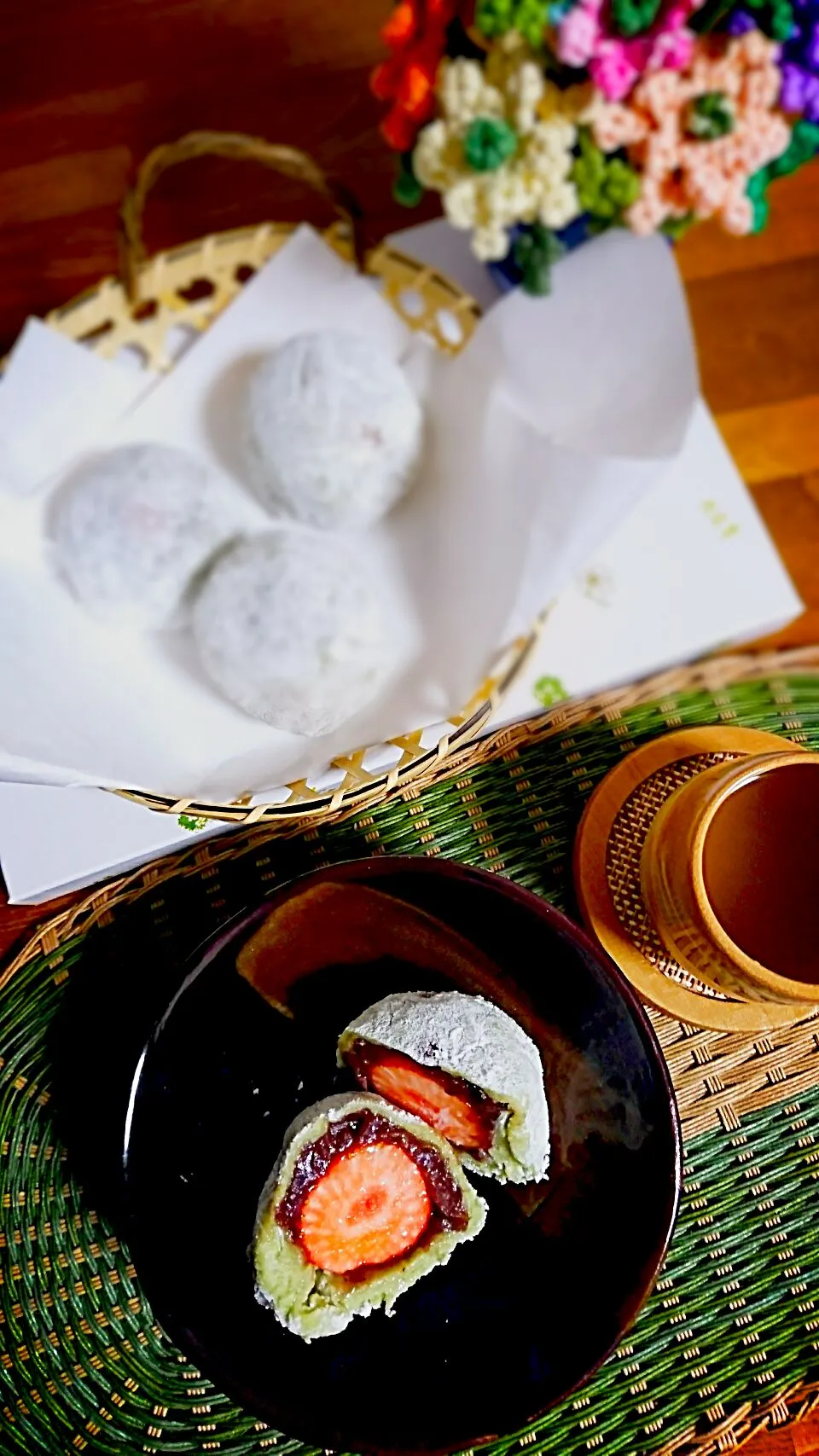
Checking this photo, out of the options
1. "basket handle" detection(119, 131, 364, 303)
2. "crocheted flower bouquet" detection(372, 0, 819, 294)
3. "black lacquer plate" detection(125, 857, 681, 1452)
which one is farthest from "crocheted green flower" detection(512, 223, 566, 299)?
"black lacquer plate" detection(125, 857, 681, 1452)

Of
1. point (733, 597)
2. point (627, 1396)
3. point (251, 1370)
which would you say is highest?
point (733, 597)

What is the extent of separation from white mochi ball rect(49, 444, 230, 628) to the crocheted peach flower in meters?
0.34

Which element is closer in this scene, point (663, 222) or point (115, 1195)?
point (663, 222)

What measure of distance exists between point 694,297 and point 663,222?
16 cm

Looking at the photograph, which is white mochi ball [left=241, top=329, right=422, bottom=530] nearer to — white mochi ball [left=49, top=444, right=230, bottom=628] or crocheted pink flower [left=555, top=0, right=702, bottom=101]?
white mochi ball [left=49, top=444, right=230, bottom=628]

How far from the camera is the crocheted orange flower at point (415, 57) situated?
550 millimetres

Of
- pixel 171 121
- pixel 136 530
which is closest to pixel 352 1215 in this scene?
pixel 136 530

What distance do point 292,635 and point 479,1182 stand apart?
1.22ft

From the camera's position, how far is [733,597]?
A: 71 centimetres

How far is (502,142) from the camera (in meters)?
0.53

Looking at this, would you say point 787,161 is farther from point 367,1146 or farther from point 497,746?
point 367,1146

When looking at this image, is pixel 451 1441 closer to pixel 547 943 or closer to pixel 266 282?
pixel 547 943

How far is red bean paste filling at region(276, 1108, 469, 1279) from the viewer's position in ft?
2.05

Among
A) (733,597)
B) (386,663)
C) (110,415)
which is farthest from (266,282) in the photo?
(733,597)
